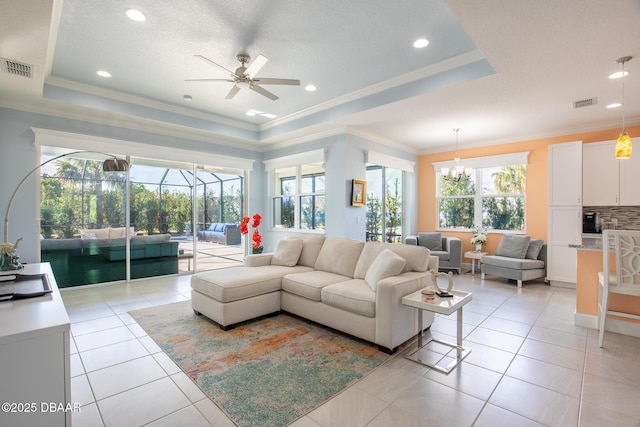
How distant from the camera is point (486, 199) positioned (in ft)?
20.9

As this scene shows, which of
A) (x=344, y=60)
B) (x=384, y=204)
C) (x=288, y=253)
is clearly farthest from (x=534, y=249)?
(x=344, y=60)

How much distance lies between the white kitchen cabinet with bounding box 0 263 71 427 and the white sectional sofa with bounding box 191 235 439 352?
1.84 metres

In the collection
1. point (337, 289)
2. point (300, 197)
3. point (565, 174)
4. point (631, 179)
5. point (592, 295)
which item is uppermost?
point (565, 174)

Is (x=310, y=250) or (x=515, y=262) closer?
(x=310, y=250)

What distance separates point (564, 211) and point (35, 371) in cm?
674

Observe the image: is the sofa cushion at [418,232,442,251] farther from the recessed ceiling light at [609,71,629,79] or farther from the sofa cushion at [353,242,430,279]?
the recessed ceiling light at [609,71,629,79]

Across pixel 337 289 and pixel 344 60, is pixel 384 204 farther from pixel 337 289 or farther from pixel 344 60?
pixel 337 289

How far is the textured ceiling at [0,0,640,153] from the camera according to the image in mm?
2490

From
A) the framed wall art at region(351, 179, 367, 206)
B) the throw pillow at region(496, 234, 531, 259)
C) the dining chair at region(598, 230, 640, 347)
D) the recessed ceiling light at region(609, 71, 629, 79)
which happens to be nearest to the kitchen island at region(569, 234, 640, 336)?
the dining chair at region(598, 230, 640, 347)

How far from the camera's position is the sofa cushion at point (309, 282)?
10.4ft

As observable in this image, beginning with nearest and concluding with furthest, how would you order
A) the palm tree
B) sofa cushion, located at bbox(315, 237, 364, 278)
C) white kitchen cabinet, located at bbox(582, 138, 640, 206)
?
sofa cushion, located at bbox(315, 237, 364, 278)
white kitchen cabinet, located at bbox(582, 138, 640, 206)
the palm tree

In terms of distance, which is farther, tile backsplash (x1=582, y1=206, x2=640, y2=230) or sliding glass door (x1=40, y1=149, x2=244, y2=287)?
tile backsplash (x1=582, y1=206, x2=640, y2=230)

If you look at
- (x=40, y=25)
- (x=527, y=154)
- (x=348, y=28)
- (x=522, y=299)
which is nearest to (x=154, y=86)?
(x=40, y=25)

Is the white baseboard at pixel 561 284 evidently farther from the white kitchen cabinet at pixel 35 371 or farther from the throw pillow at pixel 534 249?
the white kitchen cabinet at pixel 35 371
